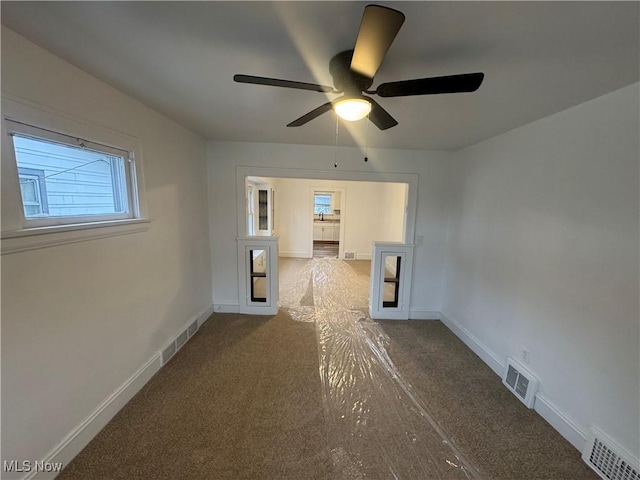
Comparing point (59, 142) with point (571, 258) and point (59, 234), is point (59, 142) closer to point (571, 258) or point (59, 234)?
point (59, 234)

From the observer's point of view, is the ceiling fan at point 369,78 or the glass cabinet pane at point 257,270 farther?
the glass cabinet pane at point 257,270

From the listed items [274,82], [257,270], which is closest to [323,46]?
[274,82]

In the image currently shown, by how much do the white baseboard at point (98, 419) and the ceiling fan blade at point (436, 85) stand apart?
101 inches

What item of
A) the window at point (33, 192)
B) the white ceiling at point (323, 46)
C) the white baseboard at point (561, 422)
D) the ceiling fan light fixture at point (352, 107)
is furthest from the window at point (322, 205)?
the window at point (33, 192)

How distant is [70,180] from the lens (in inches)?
61.8

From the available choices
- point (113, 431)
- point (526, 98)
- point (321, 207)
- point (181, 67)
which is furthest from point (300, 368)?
point (321, 207)

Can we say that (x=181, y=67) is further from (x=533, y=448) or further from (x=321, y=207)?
(x=321, y=207)

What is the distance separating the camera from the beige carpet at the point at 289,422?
1508 mm

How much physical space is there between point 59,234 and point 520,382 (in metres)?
3.32

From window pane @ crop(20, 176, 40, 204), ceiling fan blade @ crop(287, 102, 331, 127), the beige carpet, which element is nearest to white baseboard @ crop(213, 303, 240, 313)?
the beige carpet

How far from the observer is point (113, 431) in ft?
5.60

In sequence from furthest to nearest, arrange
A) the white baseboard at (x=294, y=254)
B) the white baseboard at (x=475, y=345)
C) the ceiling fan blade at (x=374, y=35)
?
the white baseboard at (x=294, y=254)
the white baseboard at (x=475, y=345)
the ceiling fan blade at (x=374, y=35)

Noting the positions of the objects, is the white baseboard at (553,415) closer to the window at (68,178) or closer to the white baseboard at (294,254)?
the window at (68,178)

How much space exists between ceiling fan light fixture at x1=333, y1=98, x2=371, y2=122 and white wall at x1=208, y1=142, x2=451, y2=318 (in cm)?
184
